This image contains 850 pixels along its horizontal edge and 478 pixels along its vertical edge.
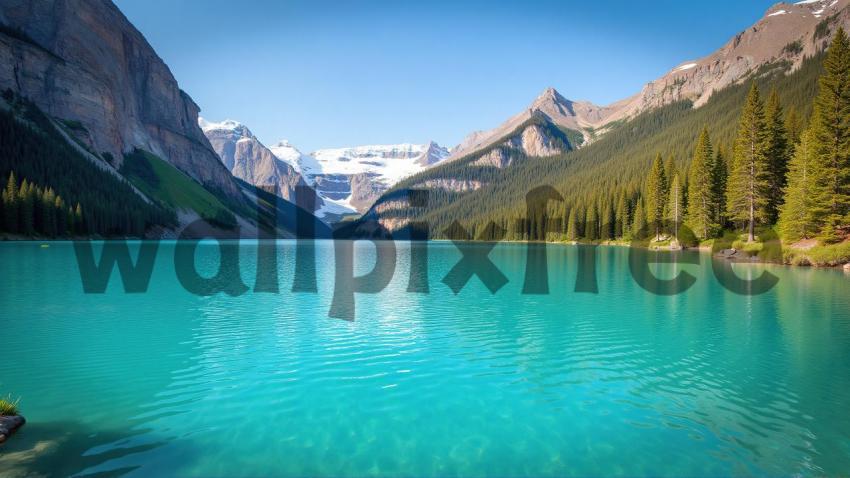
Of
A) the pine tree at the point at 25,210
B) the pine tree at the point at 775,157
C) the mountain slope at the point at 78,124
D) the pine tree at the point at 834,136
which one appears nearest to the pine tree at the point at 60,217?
the mountain slope at the point at 78,124

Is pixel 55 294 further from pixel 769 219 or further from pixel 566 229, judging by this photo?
pixel 566 229

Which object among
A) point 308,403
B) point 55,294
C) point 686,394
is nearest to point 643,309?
point 686,394

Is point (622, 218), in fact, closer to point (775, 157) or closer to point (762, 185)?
point (775, 157)

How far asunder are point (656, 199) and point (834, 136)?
4965 cm

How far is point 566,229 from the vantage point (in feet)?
490

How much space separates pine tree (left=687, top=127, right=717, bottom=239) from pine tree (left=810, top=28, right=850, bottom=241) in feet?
82.4

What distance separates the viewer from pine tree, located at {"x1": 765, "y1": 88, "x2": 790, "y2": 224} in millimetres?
64125

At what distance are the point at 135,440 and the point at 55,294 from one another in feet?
85.9

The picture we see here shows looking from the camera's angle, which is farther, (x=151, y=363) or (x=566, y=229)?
(x=566, y=229)

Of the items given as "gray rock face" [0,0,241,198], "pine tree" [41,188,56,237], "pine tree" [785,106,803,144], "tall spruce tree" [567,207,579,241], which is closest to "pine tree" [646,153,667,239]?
"pine tree" [785,106,803,144]

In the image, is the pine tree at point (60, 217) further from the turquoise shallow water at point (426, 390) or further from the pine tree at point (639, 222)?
the pine tree at point (639, 222)

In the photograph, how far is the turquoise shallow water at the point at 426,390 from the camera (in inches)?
348

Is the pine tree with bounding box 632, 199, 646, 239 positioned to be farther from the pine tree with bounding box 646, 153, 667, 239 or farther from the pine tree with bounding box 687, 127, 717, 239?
the pine tree with bounding box 687, 127, 717, 239

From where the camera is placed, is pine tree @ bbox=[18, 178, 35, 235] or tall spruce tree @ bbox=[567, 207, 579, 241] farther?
tall spruce tree @ bbox=[567, 207, 579, 241]
